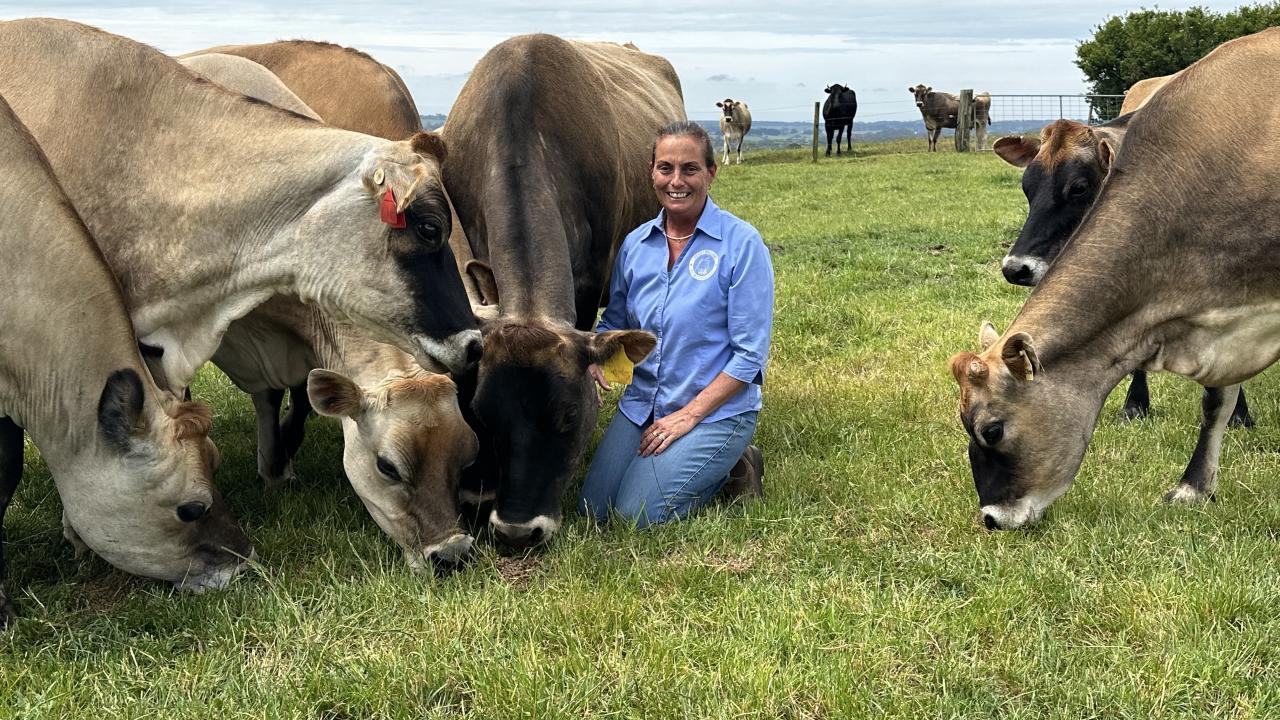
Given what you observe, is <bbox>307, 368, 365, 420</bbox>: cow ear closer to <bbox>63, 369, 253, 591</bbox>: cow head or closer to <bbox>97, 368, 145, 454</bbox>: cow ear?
<bbox>63, 369, 253, 591</bbox>: cow head

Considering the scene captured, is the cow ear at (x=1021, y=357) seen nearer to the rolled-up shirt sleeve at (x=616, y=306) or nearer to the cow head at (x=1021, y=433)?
the cow head at (x=1021, y=433)

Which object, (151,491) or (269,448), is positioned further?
(269,448)

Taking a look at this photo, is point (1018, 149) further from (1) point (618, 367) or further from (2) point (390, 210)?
(2) point (390, 210)

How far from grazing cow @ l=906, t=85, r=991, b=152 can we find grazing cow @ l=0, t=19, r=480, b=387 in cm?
3126

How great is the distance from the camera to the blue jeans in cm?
538

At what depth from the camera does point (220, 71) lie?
23.3ft

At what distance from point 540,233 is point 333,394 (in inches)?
47.4

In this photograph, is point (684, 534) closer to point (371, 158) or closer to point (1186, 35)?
point (371, 158)

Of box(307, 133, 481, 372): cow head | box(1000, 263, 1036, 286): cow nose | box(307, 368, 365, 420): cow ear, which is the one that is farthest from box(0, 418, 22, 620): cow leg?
box(1000, 263, 1036, 286): cow nose

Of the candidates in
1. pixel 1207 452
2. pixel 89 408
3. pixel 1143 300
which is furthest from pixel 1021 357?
pixel 89 408

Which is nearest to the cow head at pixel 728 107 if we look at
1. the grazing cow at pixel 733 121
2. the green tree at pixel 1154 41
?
Result: the grazing cow at pixel 733 121

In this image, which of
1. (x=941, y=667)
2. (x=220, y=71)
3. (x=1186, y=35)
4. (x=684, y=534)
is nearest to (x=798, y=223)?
(x=220, y=71)

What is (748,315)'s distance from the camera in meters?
5.48

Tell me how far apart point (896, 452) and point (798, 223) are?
10.2 meters
